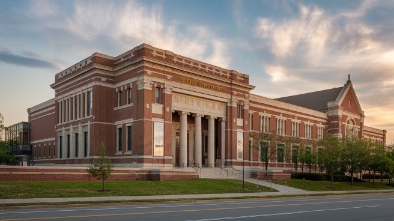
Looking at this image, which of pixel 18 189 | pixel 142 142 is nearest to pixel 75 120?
pixel 142 142

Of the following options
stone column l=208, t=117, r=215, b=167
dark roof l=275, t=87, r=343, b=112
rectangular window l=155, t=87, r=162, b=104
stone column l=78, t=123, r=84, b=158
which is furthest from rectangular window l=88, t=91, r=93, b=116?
dark roof l=275, t=87, r=343, b=112

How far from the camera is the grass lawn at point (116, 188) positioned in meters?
26.2

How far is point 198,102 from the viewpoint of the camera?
166 ft

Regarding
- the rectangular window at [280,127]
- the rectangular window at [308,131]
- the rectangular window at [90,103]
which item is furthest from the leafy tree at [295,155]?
the rectangular window at [90,103]

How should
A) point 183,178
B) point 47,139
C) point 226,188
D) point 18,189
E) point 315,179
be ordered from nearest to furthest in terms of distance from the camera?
point 18,189, point 226,188, point 183,178, point 315,179, point 47,139

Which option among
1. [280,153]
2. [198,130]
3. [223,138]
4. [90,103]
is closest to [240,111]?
[223,138]

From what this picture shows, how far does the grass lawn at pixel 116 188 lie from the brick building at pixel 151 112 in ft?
27.7

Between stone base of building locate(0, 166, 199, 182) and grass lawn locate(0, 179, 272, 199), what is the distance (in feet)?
6.10

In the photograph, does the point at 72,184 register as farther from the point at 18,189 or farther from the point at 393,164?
the point at 393,164

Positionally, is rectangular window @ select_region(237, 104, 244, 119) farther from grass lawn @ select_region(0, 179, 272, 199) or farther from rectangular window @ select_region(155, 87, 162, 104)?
grass lawn @ select_region(0, 179, 272, 199)

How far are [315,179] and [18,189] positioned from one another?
39.0 metres

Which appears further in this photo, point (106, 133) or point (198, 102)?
point (198, 102)

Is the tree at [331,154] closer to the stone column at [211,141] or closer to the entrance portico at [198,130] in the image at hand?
the entrance portico at [198,130]

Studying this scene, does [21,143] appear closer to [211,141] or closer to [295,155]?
[211,141]
